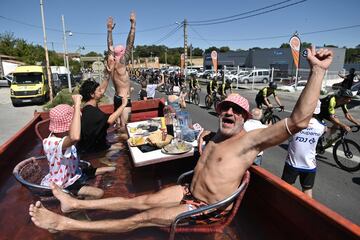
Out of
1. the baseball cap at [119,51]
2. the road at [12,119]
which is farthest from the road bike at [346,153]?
the road at [12,119]

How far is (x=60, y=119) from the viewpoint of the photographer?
2768 mm

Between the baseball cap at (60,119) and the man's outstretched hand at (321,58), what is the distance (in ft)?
7.98

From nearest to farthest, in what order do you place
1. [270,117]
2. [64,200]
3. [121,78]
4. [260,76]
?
[64,200] < [121,78] < [270,117] < [260,76]

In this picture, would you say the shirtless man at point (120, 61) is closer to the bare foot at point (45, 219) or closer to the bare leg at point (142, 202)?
the bare leg at point (142, 202)

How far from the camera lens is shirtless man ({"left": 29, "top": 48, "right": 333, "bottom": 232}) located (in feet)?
6.80

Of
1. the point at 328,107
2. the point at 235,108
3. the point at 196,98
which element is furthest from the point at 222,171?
the point at 196,98

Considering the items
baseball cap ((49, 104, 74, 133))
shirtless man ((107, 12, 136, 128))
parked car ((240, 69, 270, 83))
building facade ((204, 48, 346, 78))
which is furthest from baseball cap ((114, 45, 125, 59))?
building facade ((204, 48, 346, 78))

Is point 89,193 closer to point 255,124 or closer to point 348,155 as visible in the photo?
point 255,124

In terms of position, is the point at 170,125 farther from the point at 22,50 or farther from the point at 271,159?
the point at 22,50

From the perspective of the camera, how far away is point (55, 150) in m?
2.76

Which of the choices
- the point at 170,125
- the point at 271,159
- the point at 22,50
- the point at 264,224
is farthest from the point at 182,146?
the point at 22,50

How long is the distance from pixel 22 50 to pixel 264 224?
51.0 m

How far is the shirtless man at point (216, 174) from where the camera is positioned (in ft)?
6.80

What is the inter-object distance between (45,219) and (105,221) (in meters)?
0.54
